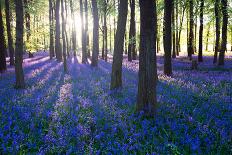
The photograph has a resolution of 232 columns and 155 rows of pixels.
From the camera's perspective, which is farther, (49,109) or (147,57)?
(49,109)

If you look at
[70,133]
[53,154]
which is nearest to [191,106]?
[70,133]

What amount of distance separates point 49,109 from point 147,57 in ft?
13.2

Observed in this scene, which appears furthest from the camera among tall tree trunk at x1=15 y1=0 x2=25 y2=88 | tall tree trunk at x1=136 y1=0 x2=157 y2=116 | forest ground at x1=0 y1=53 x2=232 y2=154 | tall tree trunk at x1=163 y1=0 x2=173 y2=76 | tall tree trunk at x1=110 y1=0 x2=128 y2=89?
tall tree trunk at x1=163 y1=0 x2=173 y2=76

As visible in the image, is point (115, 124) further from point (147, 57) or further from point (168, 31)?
point (168, 31)

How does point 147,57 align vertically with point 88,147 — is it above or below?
above

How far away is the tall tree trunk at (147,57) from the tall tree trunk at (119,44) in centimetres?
473

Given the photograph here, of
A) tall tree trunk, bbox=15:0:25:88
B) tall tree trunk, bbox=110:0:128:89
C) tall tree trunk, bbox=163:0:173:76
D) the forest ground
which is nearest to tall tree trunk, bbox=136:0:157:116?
the forest ground

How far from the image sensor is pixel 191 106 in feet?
32.6

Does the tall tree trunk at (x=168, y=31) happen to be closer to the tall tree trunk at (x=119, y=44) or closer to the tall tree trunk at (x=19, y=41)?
the tall tree trunk at (x=119, y=44)

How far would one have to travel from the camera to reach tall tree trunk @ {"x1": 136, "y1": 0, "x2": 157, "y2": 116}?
8.21m

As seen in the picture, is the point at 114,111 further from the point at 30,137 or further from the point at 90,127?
the point at 30,137

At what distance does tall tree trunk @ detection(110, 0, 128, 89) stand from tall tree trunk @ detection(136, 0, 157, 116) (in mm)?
4730

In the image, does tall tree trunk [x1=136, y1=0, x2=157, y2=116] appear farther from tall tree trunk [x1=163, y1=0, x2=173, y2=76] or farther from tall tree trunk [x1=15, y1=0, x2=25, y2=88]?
tall tree trunk [x1=163, y1=0, x2=173, y2=76]

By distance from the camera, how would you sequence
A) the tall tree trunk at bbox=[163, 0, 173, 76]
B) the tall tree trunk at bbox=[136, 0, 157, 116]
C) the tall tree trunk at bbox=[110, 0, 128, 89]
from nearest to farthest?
the tall tree trunk at bbox=[136, 0, 157, 116] < the tall tree trunk at bbox=[110, 0, 128, 89] < the tall tree trunk at bbox=[163, 0, 173, 76]
